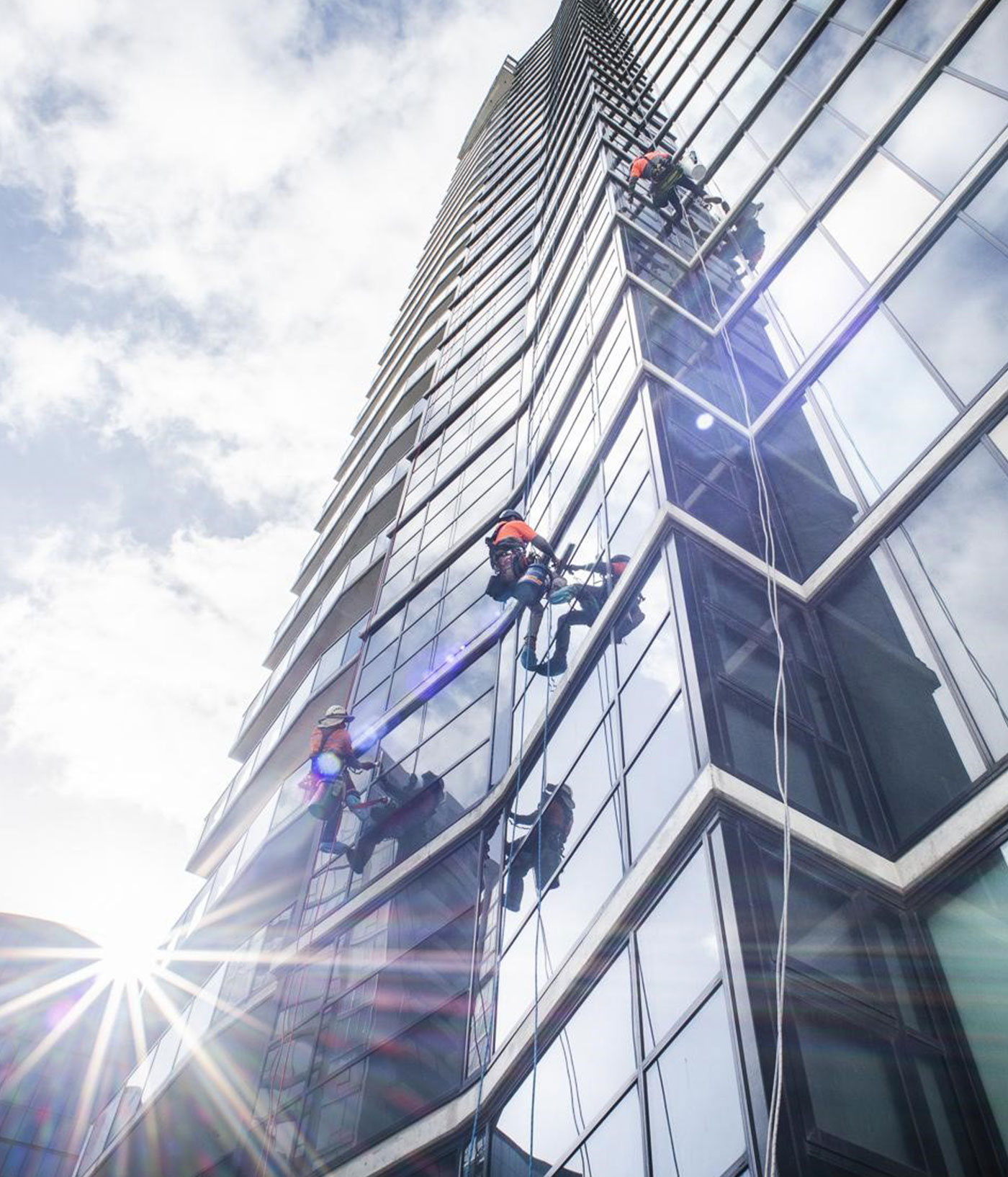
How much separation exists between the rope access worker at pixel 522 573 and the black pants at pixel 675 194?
27.6ft

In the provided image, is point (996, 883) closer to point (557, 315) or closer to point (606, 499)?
point (606, 499)

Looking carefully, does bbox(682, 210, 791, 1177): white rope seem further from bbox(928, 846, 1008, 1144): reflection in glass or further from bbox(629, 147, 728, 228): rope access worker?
→ bbox(629, 147, 728, 228): rope access worker

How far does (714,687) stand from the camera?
8.37 meters

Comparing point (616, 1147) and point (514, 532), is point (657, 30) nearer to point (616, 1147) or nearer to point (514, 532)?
point (514, 532)

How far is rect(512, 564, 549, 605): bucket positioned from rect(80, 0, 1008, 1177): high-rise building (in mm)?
441

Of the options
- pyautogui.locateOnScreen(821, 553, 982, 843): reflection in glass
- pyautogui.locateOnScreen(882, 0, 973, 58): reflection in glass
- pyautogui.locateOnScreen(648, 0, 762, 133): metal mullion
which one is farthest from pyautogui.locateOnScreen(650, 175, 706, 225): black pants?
pyautogui.locateOnScreen(821, 553, 982, 843): reflection in glass

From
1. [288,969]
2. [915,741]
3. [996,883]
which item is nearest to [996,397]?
[915,741]

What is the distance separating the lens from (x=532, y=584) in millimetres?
11930

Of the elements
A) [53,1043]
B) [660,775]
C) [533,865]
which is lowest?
[53,1043]

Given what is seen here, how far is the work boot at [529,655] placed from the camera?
1194cm

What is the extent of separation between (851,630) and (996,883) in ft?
10.4

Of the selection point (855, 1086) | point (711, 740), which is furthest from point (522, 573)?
point (855, 1086)

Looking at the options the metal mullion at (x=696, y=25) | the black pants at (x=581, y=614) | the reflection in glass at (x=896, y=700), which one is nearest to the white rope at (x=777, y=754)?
the reflection in glass at (x=896, y=700)

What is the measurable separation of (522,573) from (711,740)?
194 inches
